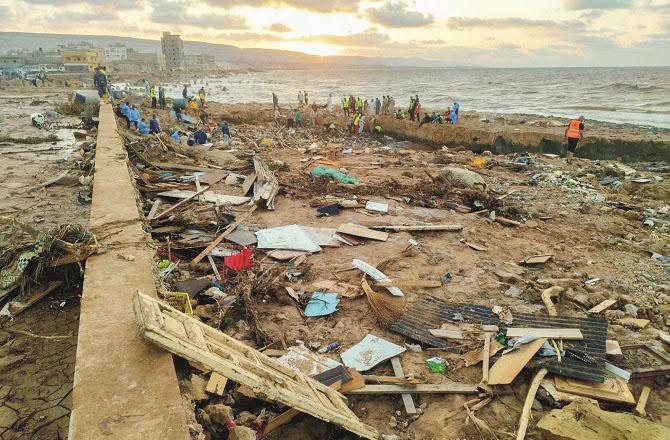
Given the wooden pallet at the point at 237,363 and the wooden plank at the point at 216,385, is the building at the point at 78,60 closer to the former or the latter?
the wooden pallet at the point at 237,363

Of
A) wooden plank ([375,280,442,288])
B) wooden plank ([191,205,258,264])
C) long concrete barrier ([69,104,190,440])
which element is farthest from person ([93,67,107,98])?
wooden plank ([375,280,442,288])

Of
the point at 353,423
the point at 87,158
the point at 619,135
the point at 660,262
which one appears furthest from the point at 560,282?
the point at 619,135

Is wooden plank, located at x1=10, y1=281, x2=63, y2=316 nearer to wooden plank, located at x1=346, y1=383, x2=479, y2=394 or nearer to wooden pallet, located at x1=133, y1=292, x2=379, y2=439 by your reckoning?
wooden pallet, located at x1=133, y1=292, x2=379, y2=439

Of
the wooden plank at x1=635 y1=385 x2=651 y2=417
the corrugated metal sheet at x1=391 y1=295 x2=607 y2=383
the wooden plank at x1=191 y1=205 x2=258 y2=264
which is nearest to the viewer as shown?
the wooden plank at x1=635 y1=385 x2=651 y2=417

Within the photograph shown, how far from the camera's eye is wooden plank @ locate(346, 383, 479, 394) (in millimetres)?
3727

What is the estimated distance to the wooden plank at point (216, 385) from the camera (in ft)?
9.96

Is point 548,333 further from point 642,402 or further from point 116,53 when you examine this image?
point 116,53

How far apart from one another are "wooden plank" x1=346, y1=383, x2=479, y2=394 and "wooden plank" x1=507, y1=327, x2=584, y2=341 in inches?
39.7

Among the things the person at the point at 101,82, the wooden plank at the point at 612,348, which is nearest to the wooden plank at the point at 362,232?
the wooden plank at the point at 612,348

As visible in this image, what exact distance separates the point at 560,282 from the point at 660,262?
2.56m

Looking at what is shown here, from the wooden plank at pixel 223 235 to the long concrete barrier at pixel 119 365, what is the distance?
1.45 meters

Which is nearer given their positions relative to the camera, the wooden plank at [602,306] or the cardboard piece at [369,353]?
the cardboard piece at [369,353]

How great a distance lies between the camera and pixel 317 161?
1380 centimetres

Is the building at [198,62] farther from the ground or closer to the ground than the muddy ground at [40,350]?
farther from the ground
